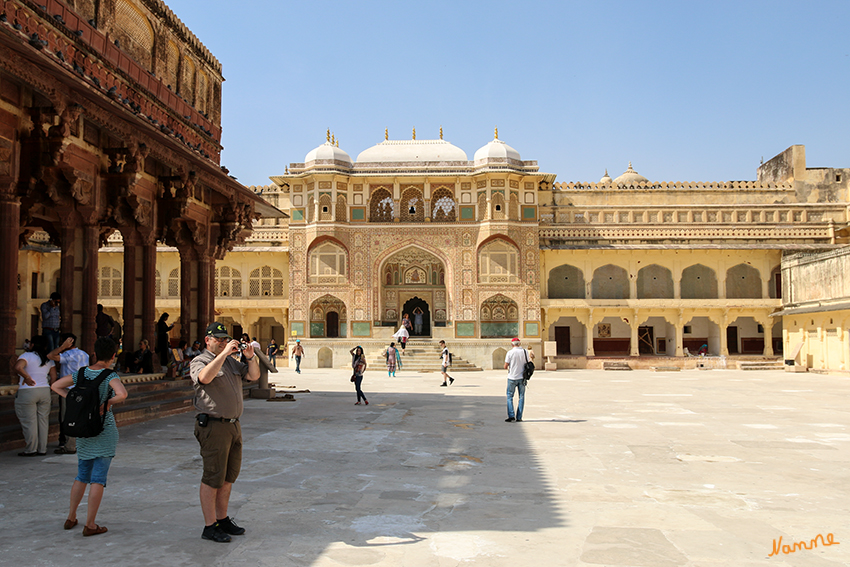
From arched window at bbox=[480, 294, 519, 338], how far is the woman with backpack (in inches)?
1046

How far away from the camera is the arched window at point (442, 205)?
3244 cm

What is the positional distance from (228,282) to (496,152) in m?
14.0

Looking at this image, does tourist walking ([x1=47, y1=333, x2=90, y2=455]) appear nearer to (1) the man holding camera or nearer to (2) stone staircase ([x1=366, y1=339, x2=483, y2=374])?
(1) the man holding camera

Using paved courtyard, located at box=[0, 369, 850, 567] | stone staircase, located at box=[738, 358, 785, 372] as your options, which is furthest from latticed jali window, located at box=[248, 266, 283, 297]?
paved courtyard, located at box=[0, 369, 850, 567]

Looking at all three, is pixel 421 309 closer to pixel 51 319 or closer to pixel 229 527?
pixel 51 319

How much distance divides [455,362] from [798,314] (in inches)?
569

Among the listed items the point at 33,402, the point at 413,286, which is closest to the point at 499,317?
the point at 413,286

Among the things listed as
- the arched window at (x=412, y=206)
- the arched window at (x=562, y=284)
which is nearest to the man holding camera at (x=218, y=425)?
the arched window at (x=412, y=206)

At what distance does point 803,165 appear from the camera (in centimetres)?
3297

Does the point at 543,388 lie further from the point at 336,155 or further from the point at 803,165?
the point at 803,165

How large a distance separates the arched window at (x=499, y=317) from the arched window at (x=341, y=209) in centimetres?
754

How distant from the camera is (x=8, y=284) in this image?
26.9 feet

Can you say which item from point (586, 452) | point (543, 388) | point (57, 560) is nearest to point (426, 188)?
point (543, 388)

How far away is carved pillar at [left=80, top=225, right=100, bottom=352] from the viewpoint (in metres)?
10.2
